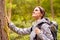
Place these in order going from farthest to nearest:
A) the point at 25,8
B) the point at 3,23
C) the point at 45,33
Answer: the point at 25,8 → the point at 3,23 → the point at 45,33

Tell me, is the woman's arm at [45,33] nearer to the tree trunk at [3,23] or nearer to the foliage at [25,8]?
the tree trunk at [3,23]

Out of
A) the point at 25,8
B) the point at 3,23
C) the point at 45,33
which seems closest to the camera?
the point at 45,33

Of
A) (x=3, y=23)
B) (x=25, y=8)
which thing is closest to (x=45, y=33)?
(x=3, y=23)

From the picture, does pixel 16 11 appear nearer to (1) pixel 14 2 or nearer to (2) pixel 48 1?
(1) pixel 14 2

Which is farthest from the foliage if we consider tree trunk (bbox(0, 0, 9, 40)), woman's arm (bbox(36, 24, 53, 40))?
woman's arm (bbox(36, 24, 53, 40))

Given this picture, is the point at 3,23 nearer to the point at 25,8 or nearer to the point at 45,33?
the point at 45,33

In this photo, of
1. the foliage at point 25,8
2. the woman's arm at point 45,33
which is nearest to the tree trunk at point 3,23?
the woman's arm at point 45,33

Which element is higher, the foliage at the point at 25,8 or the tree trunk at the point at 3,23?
the tree trunk at the point at 3,23

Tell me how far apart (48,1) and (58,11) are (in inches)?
62.9

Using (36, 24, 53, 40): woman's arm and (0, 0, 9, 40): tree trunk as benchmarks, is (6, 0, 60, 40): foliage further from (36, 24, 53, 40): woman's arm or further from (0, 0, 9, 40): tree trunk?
(36, 24, 53, 40): woman's arm

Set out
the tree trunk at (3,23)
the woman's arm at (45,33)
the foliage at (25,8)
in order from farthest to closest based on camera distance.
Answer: the foliage at (25,8) < the tree trunk at (3,23) < the woman's arm at (45,33)

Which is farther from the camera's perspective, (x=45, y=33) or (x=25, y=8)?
(x=25, y=8)

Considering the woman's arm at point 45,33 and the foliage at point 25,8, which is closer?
the woman's arm at point 45,33

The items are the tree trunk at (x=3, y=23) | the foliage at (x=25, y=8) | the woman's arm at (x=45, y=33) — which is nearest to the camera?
the woman's arm at (x=45, y=33)
